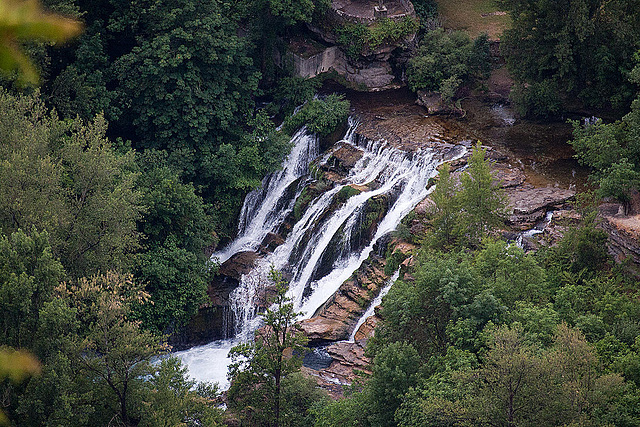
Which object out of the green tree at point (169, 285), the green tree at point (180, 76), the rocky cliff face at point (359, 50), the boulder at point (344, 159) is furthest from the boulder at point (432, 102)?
the green tree at point (169, 285)

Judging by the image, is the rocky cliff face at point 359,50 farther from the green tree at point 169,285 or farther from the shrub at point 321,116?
the green tree at point 169,285

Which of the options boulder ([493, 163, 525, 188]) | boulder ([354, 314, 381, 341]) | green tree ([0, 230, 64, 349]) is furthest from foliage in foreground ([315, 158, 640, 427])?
green tree ([0, 230, 64, 349])

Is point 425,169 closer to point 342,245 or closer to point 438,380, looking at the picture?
point 342,245

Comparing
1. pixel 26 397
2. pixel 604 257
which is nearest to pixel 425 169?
pixel 604 257

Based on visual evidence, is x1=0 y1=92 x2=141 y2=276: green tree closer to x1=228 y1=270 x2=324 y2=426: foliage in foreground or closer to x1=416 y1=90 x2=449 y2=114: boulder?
x1=228 y1=270 x2=324 y2=426: foliage in foreground

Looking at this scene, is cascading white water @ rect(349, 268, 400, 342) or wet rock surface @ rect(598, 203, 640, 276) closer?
wet rock surface @ rect(598, 203, 640, 276)

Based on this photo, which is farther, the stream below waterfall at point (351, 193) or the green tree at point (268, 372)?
the stream below waterfall at point (351, 193)
